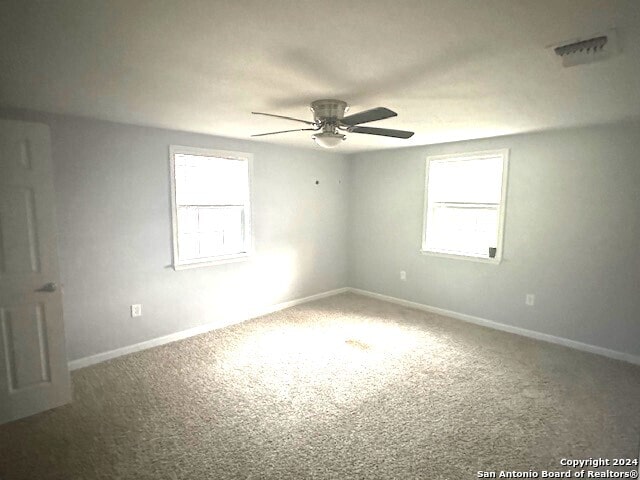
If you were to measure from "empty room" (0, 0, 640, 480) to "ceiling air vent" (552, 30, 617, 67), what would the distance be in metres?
0.01

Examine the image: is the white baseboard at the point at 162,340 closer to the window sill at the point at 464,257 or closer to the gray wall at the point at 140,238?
A: the gray wall at the point at 140,238

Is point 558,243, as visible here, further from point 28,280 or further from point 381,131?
point 28,280

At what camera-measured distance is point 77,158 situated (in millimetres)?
2998

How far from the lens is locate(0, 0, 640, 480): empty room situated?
1.60m

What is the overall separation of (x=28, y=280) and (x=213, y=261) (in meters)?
1.77

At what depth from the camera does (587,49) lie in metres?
1.56

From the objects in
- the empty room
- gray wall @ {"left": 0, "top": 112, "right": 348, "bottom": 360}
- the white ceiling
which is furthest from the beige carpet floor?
the white ceiling

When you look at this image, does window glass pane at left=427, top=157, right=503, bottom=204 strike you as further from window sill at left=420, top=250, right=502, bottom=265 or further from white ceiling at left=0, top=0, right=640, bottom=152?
white ceiling at left=0, top=0, right=640, bottom=152

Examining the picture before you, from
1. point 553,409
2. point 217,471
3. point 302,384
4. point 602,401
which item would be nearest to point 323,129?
point 302,384

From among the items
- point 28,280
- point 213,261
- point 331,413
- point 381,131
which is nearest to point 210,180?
point 213,261

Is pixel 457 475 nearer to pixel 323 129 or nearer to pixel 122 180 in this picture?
pixel 323 129

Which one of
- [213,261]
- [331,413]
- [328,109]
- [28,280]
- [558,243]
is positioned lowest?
[331,413]

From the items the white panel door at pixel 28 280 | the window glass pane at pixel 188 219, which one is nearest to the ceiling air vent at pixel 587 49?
the white panel door at pixel 28 280

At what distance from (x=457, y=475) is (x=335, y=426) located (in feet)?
2.57
